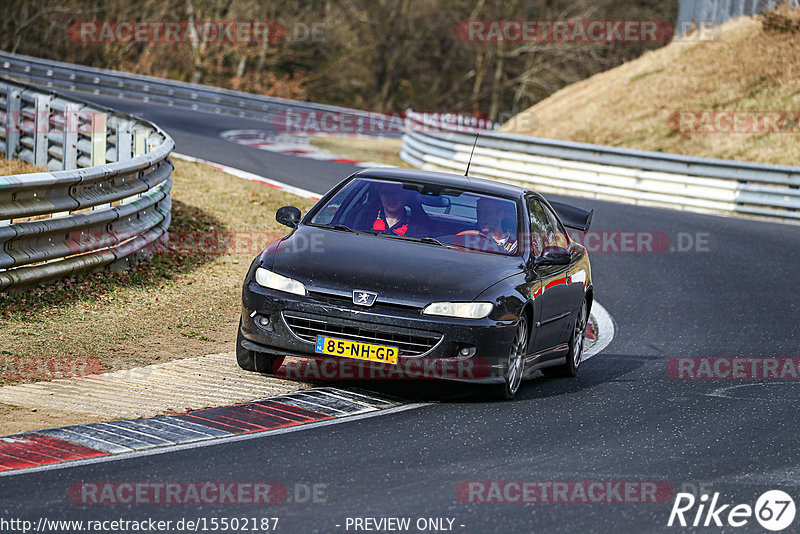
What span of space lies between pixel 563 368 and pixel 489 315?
198 centimetres

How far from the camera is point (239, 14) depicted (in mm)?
52250

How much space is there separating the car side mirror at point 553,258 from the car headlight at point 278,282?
1.85m

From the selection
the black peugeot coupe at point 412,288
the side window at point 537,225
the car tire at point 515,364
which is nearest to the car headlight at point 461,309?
the black peugeot coupe at point 412,288

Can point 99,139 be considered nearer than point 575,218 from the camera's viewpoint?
No

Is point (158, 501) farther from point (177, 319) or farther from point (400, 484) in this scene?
point (177, 319)

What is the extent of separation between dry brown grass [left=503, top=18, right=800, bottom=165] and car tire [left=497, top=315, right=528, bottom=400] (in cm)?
2029

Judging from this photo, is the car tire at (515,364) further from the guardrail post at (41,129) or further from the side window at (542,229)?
the guardrail post at (41,129)

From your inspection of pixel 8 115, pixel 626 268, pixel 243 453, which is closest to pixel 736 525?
pixel 243 453

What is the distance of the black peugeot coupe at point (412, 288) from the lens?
7555 millimetres

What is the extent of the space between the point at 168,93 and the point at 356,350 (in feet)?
94.2

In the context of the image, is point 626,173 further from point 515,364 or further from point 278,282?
point 278,282

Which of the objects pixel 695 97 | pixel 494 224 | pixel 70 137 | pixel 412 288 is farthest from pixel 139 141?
pixel 695 97

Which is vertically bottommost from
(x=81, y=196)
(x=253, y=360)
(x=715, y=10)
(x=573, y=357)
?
(x=573, y=357)

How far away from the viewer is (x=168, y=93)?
34.9 m
